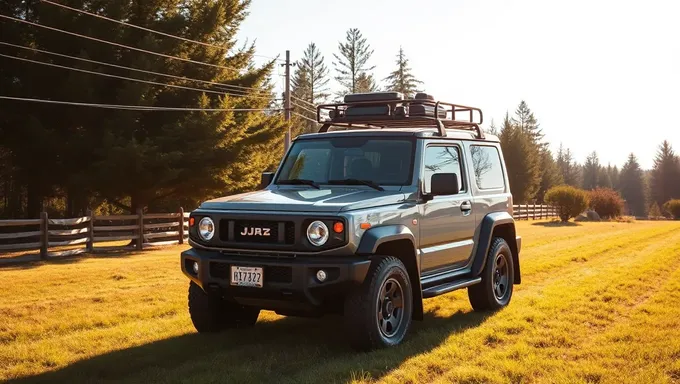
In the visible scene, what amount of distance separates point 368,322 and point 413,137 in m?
2.29

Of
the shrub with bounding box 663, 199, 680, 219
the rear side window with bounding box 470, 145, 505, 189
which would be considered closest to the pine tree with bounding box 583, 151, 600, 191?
the shrub with bounding box 663, 199, 680, 219

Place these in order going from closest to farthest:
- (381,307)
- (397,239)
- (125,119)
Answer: (381,307) → (397,239) → (125,119)

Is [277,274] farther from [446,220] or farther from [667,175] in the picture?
[667,175]

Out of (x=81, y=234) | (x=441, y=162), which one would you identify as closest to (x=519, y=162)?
(x=81, y=234)

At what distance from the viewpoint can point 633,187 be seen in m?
140

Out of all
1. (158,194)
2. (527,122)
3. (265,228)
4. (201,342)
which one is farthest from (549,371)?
(527,122)

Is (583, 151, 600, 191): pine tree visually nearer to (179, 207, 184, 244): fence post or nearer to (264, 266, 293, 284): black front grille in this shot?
(179, 207, 184, 244): fence post

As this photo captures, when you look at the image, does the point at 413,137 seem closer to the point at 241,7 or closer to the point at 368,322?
the point at 368,322

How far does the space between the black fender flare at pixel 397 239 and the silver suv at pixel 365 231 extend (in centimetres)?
1

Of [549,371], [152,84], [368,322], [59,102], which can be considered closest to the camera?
[549,371]

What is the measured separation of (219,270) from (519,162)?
6152 cm

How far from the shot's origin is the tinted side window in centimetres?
776

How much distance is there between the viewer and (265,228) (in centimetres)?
644

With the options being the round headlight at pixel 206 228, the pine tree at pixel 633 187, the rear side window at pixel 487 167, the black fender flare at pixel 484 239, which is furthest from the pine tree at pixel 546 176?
the round headlight at pixel 206 228
